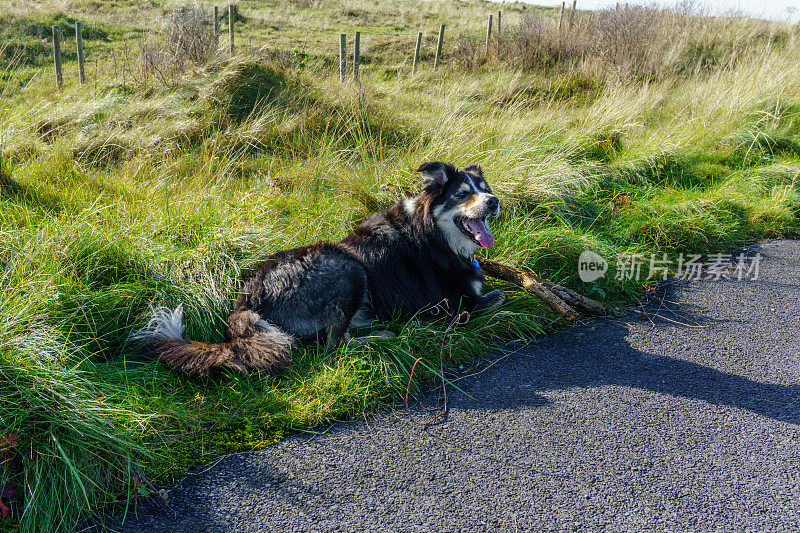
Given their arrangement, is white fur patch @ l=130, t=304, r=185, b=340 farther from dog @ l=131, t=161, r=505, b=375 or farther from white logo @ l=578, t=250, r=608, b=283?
white logo @ l=578, t=250, r=608, b=283

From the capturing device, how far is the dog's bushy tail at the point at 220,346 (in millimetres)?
3457

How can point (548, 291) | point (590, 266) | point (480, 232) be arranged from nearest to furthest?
1. point (480, 232)
2. point (548, 291)
3. point (590, 266)

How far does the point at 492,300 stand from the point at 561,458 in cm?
171

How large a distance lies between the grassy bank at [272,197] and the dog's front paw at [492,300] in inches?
5.5

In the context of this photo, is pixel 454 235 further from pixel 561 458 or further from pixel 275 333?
pixel 561 458

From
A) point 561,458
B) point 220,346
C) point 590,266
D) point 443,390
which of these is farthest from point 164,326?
point 590,266

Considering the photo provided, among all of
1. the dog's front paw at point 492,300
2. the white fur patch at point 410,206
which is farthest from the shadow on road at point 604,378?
the white fur patch at point 410,206

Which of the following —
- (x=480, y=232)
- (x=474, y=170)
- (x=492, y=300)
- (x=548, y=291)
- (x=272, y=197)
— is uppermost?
(x=474, y=170)

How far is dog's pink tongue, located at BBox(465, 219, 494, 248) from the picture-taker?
4.21 metres

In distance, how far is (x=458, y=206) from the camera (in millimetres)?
4227

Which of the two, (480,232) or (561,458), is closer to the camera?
(561,458)

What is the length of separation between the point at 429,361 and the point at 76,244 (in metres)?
2.69

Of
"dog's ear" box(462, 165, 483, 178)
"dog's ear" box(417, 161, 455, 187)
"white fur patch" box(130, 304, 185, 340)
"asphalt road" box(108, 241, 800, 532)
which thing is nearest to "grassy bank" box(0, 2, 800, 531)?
"white fur patch" box(130, 304, 185, 340)

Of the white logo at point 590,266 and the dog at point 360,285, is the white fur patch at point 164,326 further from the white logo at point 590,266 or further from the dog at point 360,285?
the white logo at point 590,266
